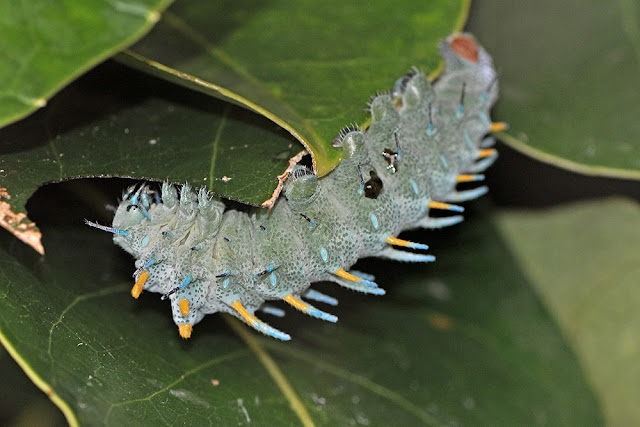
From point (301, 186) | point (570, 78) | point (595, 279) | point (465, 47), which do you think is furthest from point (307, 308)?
point (595, 279)

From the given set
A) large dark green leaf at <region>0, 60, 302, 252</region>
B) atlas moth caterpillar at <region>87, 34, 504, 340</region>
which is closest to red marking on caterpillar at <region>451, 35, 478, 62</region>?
atlas moth caterpillar at <region>87, 34, 504, 340</region>

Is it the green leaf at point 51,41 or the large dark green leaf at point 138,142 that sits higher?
the green leaf at point 51,41

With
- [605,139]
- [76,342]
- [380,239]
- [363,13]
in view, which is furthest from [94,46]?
[605,139]

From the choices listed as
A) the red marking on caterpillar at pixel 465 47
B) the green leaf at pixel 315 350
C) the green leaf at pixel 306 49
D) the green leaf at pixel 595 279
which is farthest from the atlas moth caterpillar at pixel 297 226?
the green leaf at pixel 595 279

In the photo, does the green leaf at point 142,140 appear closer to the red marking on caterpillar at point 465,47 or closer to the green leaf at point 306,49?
the green leaf at point 306,49

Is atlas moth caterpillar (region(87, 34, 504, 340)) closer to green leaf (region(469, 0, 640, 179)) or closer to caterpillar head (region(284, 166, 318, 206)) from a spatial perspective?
caterpillar head (region(284, 166, 318, 206))

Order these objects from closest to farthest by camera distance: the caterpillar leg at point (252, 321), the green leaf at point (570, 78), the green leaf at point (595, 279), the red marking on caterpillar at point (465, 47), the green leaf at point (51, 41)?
1. the green leaf at point (51, 41)
2. the caterpillar leg at point (252, 321)
3. the red marking on caterpillar at point (465, 47)
4. the green leaf at point (570, 78)
5. the green leaf at point (595, 279)

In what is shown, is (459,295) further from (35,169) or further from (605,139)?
(35,169)

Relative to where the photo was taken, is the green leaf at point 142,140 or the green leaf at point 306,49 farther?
the green leaf at point 306,49
